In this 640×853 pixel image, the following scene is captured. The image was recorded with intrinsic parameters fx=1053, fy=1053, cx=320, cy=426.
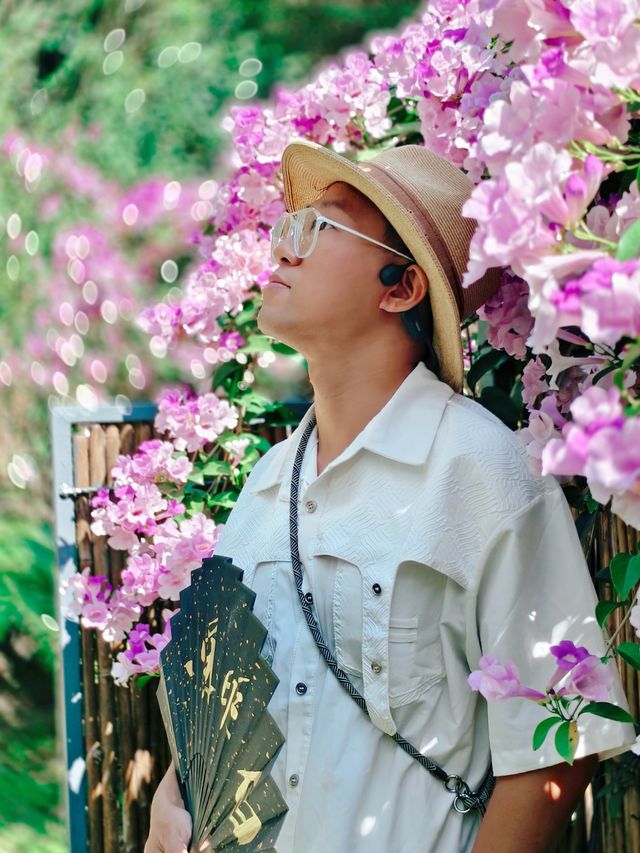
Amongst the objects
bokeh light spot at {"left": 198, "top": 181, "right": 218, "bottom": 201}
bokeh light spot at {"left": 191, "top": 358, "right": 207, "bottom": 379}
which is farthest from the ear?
bokeh light spot at {"left": 198, "top": 181, "right": 218, "bottom": 201}

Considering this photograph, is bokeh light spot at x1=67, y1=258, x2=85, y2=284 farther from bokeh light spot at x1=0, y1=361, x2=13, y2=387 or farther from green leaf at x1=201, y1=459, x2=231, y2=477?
green leaf at x1=201, y1=459, x2=231, y2=477

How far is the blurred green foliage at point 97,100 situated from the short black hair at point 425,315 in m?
3.82

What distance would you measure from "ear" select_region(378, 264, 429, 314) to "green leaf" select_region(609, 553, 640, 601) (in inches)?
23.9

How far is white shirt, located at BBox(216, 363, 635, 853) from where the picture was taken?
1.44 meters

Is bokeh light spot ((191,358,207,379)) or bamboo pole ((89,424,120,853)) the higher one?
bokeh light spot ((191,358,207,379))

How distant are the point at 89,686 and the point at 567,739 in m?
1.69

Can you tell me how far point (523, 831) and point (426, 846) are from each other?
140 mm

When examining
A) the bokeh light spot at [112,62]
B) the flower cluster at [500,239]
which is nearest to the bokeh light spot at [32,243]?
the bokeh light spot at [112,62]

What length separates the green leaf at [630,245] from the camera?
91 centimetres

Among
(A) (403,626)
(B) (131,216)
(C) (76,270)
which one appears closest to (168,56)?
(B) (131,216)

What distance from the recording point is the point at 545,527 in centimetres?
149

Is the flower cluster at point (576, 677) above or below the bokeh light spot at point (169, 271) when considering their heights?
above

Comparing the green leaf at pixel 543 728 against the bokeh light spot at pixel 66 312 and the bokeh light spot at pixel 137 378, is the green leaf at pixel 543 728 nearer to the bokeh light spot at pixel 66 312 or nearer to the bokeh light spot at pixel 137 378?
the bokeh light spot at pixel 137 378

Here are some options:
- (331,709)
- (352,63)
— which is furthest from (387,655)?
(352,63)
